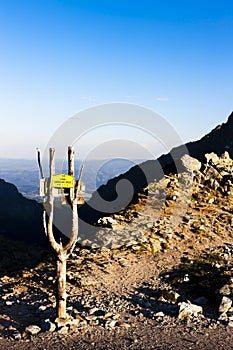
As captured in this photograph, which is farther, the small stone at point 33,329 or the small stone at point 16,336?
the small stone at point 33,329

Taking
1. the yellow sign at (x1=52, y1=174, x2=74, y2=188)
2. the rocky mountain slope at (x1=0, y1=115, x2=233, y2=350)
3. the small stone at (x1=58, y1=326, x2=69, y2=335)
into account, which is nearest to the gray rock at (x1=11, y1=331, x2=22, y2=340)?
the rocky mountain slope at (x1=0, y1=115, x2=233, y2=350)

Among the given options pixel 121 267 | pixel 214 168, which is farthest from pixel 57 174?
pixel 214 168

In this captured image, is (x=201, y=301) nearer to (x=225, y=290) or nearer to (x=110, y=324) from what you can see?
(x=225, y=290)

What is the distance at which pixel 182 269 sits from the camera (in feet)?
63.4

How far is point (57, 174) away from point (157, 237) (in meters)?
11.6

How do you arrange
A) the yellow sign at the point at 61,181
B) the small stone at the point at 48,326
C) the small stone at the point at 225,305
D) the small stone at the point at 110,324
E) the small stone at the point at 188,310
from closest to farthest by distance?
the small stone at the point at 48,326 → the yellow sign at the point at 61,181 → the small stone at the point at 110,324 → the small stone at the point at 188,310 → the small stone at the point at 225,305

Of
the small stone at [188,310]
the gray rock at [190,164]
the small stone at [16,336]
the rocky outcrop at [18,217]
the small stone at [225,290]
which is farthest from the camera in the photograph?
the rocky outcrop at [18,217]

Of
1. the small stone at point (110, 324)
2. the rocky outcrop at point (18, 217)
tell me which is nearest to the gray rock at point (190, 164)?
the rocky outcrop at point (18, 217)

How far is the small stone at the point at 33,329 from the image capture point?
41.1 feet

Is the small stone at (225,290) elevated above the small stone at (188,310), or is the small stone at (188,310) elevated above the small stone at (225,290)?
the small stone at (225,290)

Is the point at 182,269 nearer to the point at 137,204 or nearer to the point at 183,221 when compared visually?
the point at 183,221

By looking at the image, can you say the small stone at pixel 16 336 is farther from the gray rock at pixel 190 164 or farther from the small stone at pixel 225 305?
the gray rock at pixel 190 164

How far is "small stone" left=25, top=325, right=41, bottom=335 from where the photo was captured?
41.1ft

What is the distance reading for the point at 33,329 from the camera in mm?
12617
